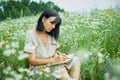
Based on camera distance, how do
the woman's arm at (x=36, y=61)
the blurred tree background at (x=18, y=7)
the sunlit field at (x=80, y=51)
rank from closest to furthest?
the sunlit field at (x=80, y=51) < the woman's arm at (x=36, y=61) < the blurred tree background at (x=18, y=7)

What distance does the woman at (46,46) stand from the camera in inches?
118

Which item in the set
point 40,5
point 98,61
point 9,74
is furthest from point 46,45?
point 40,5

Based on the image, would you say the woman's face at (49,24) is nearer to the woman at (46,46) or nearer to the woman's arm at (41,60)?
the woman at (46,46)

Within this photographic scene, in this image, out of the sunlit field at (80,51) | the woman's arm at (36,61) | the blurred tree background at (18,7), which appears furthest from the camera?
the blurred tree background at (18,7)

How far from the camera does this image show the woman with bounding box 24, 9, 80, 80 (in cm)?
300

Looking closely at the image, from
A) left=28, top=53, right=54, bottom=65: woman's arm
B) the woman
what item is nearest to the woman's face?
the woman

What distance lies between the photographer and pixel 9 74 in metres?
2.27

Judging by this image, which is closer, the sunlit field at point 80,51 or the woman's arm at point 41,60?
the sunlit field at point 80,51

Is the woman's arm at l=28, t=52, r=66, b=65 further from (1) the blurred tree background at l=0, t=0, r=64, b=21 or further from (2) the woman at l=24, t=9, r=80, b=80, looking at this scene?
(1) the blurred tree background at l=0, t=0, r=64, b=21

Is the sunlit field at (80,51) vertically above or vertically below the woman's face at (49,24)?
below

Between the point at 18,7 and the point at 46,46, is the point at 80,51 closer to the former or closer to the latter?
the point at 46,46

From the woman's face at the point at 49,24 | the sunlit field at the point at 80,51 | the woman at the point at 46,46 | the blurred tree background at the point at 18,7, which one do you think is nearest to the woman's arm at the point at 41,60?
the woman at the point at 46,46

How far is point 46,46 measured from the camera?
325cm

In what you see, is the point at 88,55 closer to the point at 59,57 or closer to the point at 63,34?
the point at 59,57
